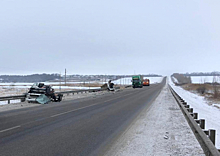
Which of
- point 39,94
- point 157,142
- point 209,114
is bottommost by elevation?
point 209,114

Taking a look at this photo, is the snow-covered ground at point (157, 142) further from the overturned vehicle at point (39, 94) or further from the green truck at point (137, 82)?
the green truck at point (137, 82)

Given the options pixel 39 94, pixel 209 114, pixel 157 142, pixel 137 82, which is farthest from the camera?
pixel 137 82

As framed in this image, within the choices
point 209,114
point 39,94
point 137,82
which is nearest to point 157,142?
point 209,114

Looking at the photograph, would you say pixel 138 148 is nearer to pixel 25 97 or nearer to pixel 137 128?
pixel 137 128

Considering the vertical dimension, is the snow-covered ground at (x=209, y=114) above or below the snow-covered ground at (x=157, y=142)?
below

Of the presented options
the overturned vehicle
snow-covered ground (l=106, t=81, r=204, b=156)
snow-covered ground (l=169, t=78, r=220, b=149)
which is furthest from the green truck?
snow-covered ground (l=106, t=81, r=204, b=156)

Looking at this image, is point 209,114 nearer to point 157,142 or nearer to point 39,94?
point 157,142

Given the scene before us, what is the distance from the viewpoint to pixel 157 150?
768cm

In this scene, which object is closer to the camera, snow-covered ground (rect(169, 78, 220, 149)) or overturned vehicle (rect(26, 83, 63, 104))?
snow-covered ground (rect(169, 78, 220, 149))

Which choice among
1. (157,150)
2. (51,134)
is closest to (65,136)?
(51,134)

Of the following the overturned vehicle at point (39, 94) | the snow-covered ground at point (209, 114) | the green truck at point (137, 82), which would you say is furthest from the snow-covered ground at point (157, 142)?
the green truck at point (137, 82)

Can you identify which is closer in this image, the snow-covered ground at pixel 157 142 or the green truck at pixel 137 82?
the snow-covered ground at pixel 157 142

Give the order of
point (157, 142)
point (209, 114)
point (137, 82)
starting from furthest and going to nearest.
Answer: point (137, 82), point (209, 114), point (157, 142)

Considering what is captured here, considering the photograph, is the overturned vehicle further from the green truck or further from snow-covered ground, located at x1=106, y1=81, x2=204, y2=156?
the green truck
